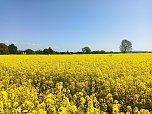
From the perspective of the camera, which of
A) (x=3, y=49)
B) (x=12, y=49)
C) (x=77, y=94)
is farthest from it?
(x=12, y=49)

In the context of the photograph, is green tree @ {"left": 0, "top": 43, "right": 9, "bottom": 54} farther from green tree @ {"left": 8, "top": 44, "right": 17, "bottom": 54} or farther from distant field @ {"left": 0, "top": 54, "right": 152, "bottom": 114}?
distant field @ {"left": 0, "top": 54, "right": 152, "bottom": 114}

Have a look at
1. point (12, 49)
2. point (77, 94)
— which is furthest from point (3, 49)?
point (77, 94)

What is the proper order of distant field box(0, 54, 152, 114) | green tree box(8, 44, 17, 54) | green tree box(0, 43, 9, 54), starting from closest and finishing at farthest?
distant field box(0, 54, 152, 114)
green tree box(0, 43, 9, 54)
green tree box(8, 44, 17, 54)

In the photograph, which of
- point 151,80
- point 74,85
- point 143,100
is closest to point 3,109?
point 143,100

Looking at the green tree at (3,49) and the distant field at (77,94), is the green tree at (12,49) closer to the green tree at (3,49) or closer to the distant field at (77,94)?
the green tree at (3,49)

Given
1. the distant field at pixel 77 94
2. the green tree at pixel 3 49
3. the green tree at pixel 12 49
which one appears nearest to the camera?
the distant field at pixel 77 94

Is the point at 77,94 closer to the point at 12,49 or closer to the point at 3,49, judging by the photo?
the point at 3,49

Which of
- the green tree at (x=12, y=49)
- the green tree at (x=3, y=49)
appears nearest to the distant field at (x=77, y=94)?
the green tree at (x=3, y=49)

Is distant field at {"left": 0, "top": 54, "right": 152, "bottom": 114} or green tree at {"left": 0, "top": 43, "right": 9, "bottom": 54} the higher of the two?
green tree at {"left": 0, "top": 43, "right": 9, "bottom": 54}

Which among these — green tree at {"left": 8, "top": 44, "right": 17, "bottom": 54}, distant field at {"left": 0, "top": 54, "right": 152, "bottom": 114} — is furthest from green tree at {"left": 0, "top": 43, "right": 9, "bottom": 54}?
→ distant field at {"left": 0, "top": 54, "right": 152, "bottom": 114}

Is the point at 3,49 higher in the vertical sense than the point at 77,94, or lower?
higher

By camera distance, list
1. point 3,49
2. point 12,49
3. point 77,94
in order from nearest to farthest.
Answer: point 77,94 → point 3,49 → point 12,49

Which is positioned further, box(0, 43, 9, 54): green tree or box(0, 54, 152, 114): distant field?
box(0, 43, 9, 54): green tree

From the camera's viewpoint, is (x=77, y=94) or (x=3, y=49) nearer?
(x=77, y=94)
